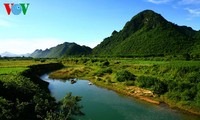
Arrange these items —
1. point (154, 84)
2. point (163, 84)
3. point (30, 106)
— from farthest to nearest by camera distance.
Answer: point (154, 84), point (163, 84), point (30, 106)

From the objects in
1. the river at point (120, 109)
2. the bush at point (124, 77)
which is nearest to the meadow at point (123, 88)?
the bush at point (124, 77)

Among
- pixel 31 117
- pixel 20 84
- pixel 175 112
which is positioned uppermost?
pixel 20 84

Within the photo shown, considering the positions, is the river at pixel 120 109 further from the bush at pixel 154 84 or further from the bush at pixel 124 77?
the bush at pixel 124 77

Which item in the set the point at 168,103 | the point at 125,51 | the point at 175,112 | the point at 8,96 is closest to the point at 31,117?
the point at 8,96

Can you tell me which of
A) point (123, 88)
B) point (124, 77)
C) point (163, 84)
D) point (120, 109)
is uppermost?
point (124, 77)

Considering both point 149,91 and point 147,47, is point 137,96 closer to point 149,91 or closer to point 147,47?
point 149,91

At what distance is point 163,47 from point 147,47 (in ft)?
39.2

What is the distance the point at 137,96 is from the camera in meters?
61.8

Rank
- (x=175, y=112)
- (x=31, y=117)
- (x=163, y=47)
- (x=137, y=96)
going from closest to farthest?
(x=31, y=117)
(x=175, y=112)
(x=137, y=96)
(x=163, y=47)

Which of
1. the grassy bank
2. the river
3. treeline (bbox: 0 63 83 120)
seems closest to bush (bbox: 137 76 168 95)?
the grassy bank

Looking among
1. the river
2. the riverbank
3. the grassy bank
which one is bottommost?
the river

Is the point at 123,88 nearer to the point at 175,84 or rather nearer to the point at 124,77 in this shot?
the point at 124,77

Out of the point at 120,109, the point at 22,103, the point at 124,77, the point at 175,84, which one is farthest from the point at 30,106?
the point at 124,77

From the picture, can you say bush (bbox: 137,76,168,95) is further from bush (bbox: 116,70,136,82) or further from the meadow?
bush (bbox: 116,70,136,82)
